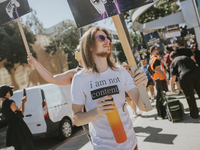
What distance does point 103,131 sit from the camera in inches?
63.8

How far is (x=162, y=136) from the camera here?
4117 millimetres

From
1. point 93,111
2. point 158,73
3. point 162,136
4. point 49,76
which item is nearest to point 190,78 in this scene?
point 162,136

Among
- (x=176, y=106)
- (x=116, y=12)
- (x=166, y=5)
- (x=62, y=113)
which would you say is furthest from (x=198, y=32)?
(x=166, y=5)

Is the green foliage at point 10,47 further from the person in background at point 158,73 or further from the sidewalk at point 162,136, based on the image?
the person in background at point 158,73

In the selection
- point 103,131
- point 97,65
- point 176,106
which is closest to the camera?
point 103,131

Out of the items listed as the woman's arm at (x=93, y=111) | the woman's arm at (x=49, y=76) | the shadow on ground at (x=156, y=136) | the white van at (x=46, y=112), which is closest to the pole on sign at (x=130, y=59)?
the woman's arm at (x=93, y=111)

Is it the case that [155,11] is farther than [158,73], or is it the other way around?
[155,11]

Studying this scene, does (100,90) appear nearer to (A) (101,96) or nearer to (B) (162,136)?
(A) (101,96)

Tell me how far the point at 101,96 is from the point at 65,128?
5.13 meters

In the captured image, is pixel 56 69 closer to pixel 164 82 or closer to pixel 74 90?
pixel 164 82

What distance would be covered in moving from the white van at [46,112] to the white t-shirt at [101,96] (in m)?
4.35

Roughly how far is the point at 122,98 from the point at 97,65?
41 cm

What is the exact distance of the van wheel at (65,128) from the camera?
611cm

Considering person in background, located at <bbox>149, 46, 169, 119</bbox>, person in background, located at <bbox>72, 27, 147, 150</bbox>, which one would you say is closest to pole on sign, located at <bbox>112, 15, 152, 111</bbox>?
person in background, located at <bbox>72, 27, 147, 150</bbox>
